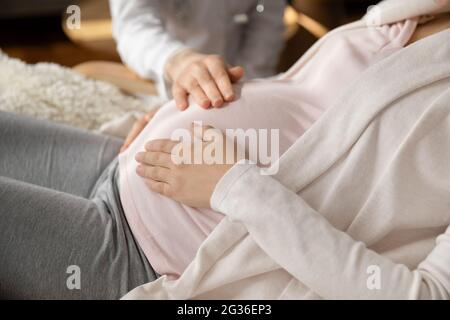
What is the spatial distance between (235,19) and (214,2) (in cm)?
10

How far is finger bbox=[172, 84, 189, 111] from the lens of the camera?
0.90 metres

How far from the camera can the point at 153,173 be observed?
0.83 metres

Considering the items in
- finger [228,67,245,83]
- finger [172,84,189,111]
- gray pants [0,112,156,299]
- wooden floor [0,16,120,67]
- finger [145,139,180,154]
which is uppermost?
finger [228,67,245,83]

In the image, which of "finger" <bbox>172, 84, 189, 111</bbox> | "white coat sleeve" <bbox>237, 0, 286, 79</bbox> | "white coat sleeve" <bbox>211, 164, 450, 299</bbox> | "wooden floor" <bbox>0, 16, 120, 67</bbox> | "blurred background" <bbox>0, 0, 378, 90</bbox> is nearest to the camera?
"white coat sleeve" <bbox>211, 164, 450, 299</bbox>

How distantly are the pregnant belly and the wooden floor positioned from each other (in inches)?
50.9

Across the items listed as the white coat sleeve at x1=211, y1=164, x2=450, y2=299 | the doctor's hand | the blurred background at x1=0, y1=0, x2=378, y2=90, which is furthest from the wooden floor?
the white coat sleeve at x1=211, y1=164, x2=450, y2=299

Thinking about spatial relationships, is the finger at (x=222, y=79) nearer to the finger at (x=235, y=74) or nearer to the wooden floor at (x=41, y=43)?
the finger at (x=235, y=74)

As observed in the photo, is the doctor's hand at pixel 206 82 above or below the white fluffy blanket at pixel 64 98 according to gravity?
above

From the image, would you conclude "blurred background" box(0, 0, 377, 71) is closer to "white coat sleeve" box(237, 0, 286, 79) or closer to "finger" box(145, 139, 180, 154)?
"white coat sleeve" box(237, 0, 286, 79)

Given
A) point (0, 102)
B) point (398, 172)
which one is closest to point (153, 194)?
point (398, 172)

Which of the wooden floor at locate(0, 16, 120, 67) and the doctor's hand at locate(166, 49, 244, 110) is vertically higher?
the doctor's hand at locate(166, 49, 244, 110)

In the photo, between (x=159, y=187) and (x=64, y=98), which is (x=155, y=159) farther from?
(x=64, y=98)

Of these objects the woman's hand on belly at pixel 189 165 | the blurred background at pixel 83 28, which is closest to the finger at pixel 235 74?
the woman's hand on belly at pixel 189 165

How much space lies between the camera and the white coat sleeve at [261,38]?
60.1 inches
